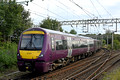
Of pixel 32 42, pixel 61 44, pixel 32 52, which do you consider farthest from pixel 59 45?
pixel 32 52

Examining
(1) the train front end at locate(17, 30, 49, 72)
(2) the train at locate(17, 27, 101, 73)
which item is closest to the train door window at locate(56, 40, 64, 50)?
(2) the train at locate(17, 27, 101, 73)

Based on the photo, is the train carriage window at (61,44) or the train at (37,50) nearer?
the train at (37,50)

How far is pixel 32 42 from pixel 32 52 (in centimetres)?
72

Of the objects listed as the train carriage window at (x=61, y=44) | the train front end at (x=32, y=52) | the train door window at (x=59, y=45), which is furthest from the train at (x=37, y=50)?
the train carriage window at (x=61, y=44)

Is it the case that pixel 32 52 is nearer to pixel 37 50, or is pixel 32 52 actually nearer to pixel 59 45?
pixel 37 50

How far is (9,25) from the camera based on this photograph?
A: 29125mm

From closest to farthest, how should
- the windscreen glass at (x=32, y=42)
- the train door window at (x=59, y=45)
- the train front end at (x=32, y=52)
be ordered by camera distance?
the train front end at (x=32, y=52)
the windscreen glass at (x=32, y=42)
the train door window at (x=59, y=45)

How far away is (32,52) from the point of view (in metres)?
9.48

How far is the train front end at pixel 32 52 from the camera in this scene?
9.35 metres

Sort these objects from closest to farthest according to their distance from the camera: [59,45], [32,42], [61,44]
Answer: [32,42] < [59,45] < [61,44]

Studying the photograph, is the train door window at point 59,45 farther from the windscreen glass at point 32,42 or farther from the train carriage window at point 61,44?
the windscreen glass at point 32,42

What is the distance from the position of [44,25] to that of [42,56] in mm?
36761

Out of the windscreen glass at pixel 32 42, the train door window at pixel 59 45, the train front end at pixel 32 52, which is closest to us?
the train front end at pixel 32 52

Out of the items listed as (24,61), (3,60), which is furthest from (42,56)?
(3,60)
